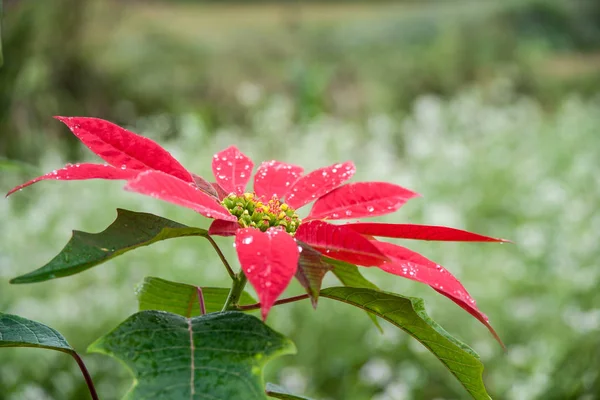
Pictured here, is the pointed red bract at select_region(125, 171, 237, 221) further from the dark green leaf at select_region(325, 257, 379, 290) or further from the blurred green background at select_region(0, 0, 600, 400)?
the blurred green background at select_region(0, 0, 600, 400)

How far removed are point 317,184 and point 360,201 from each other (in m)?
0.03

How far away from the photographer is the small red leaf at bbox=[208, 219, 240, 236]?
24cm

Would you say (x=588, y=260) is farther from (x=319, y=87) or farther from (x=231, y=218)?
(x=319, y=87)

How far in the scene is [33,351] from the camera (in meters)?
1.20

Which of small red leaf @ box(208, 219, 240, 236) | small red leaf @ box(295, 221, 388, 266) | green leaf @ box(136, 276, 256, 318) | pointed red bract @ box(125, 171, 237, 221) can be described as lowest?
green leaf @ box(136, 276, 256, 318)

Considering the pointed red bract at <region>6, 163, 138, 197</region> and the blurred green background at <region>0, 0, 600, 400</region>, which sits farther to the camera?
the blurred green background at <region>0, 0, 600, 400</region>

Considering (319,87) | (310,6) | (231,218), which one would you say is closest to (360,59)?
(310,6)

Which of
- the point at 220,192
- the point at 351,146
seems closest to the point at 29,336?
the point at 220,192

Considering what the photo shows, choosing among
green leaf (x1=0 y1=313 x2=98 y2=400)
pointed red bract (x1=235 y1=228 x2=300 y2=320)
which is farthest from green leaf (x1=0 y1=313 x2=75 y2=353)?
pointed red bract (x1=235 y1=228 x2=300 y2=320)

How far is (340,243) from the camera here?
0.80 feet

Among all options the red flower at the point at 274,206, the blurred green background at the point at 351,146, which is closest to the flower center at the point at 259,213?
the red flower at the point at 274,206

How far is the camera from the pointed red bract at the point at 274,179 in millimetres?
330

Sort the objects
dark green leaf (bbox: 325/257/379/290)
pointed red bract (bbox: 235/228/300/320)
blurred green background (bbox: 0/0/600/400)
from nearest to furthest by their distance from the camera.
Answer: pointed red bract (bbox: 235/228/300/320)
dark green leaf (bbox: 325/257/379/290)
blurred green background (bbox: 0/0/600/400)

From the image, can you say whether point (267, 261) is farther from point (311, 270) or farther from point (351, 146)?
point (351, 146)
